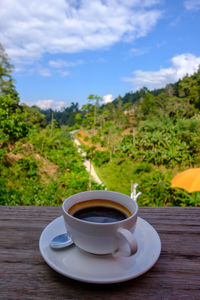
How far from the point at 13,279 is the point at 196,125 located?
7.27m

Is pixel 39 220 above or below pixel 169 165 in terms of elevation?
above

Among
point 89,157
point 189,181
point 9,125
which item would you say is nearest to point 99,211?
point 189,181

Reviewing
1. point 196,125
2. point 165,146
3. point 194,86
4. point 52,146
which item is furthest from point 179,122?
point 194,86

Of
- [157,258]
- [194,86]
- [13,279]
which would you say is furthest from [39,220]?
[194,86]

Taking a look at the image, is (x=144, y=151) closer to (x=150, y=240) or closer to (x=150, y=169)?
(x=150, y=169)

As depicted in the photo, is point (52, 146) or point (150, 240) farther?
point (52, 146)

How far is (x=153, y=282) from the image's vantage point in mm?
323

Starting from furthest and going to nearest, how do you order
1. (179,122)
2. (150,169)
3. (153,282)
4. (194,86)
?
(194,86) → (179,122) → (150,169) → (153,282)

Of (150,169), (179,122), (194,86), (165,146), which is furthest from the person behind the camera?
(194,86)

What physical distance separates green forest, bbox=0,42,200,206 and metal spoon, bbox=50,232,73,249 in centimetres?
244

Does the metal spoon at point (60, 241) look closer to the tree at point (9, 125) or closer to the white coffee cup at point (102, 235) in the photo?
the white coffee cup at point (102, 235)

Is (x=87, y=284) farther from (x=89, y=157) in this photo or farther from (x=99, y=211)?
(x=89, y=157)

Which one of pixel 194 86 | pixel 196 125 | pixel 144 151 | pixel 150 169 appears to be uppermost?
pixel 194 86

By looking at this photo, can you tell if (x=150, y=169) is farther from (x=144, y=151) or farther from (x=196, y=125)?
(x=196, y=125)
